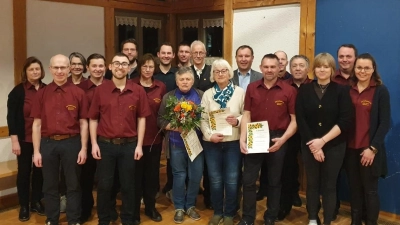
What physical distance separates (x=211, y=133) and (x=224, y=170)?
383 millimetres

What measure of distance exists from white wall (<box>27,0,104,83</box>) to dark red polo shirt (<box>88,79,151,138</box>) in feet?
6.79

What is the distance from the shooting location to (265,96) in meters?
3.51

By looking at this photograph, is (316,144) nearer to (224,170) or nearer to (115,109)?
(224,170)

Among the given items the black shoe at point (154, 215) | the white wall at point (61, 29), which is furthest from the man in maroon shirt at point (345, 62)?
the white wall at point (61, 29)

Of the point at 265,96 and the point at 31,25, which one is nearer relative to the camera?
the point at 265,96

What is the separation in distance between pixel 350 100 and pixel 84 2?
398 centimetres

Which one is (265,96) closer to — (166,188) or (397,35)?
(397,35)

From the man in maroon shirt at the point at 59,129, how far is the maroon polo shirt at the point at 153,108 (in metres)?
0.56

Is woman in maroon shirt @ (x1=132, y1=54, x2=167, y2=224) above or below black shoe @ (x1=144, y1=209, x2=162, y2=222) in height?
above

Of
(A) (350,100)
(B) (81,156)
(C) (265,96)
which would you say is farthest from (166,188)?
(A) (350,100)

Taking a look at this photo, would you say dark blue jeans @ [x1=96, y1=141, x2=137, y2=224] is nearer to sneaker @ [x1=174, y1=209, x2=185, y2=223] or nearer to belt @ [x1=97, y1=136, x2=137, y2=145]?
belt @ [x1=97, y1=136, x2=137, y2=145]

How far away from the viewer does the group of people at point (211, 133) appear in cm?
344

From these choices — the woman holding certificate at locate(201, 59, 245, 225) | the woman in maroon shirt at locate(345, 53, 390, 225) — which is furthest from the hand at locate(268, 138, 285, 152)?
the woman in maroon shirt at locate(345, 53, 390, 225)

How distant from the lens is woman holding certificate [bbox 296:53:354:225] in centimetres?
335
